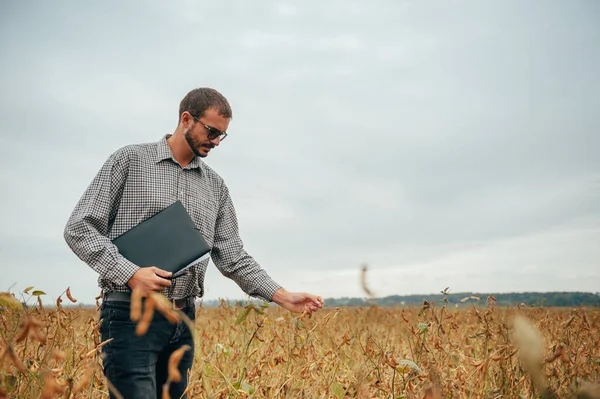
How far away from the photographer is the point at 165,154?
2783mm

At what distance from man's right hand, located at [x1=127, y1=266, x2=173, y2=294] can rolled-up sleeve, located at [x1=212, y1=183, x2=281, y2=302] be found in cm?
87

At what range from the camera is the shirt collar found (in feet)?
9.10

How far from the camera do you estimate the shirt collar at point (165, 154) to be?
277cm

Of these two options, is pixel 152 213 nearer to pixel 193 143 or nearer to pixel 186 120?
pixel 193 143

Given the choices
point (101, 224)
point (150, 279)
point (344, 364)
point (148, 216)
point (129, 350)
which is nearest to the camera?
point (150, 279)

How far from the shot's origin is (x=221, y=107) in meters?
2.78

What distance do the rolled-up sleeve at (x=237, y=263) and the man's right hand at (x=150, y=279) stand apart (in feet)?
2.84

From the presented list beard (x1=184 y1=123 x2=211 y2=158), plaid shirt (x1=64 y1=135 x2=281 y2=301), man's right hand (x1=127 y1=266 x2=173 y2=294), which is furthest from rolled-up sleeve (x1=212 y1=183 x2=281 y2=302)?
man's right hand (x1=127 y1=266 x2=173 y2=294)

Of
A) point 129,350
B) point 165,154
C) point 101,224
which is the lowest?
point 129,350

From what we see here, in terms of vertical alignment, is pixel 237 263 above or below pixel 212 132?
below

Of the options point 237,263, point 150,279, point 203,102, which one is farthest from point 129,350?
point 203,102

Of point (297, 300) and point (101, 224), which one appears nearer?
point (101, 224)

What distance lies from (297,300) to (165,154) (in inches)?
43.1

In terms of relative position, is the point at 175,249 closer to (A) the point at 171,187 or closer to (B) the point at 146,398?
(A) the point at 171,187
